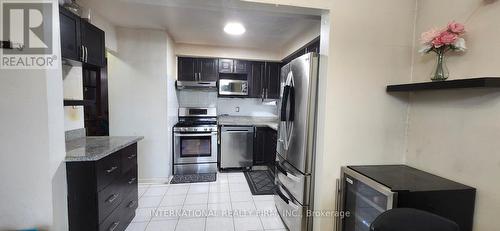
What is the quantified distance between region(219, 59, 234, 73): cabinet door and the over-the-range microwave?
0.19 metres

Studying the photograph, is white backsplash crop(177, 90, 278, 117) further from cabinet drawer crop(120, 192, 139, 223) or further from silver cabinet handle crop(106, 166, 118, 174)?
silver cabinet handle crop(106, 166, 118, 174)

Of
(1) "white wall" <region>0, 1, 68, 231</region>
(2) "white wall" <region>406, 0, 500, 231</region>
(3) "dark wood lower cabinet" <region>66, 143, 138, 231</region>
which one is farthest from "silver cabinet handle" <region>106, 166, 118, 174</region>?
(2) "white wall" <region>406, 0, 500, 231</region>

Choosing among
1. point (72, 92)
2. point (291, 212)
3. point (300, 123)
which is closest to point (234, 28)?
point (300, 123)

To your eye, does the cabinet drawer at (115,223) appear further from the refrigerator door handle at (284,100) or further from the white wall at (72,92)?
the refrigerator door handle at (284,100)

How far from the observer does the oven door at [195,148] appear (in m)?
3.67

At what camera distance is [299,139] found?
195 cm

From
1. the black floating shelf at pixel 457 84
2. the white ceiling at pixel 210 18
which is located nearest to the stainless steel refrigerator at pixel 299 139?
the white ceiling at pixel 210 18

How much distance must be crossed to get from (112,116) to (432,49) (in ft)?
12.6

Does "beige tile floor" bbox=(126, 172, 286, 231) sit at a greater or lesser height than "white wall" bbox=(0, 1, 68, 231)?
lesser

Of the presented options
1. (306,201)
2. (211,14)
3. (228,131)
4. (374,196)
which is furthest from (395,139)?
(228,131)

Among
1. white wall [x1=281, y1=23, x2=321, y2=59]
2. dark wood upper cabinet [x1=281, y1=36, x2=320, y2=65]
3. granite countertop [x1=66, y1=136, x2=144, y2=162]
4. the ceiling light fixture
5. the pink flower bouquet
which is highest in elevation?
the ceiling light fixture

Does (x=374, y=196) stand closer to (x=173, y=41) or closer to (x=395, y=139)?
(x=395, y=139)

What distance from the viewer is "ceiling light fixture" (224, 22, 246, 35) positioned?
284 cm

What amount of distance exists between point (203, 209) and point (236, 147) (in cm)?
154
